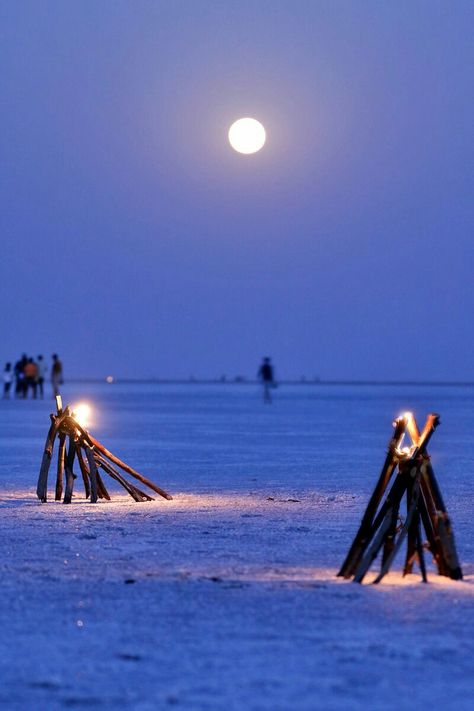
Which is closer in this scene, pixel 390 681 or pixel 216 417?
pixel 390 681

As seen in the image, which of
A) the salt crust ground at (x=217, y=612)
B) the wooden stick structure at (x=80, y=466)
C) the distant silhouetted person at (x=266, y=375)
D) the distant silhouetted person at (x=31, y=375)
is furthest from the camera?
the distant silhouetted person at (x=31, y=375)

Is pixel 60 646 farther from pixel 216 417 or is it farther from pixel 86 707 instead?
pixel 216 417

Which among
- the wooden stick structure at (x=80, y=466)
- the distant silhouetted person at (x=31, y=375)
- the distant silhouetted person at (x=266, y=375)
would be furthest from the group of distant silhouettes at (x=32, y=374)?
the wooden stick structure at (x=80, y=466)

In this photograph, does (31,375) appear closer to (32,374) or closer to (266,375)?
(32,374)

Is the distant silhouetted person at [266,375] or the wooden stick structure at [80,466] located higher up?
the distant silhouetted person at [266,375]

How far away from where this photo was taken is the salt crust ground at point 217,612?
5.84m

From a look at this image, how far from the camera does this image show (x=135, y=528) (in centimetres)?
1170

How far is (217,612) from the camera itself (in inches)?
297

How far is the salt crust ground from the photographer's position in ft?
19.2

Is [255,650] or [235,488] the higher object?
[235,488]

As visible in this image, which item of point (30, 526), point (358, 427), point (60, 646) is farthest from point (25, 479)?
point (358, 427)

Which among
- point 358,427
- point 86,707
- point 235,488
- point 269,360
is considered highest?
point 269,360

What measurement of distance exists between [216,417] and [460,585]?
30327mm

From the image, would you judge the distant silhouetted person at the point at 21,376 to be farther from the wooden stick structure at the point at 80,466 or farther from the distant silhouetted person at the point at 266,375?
the wooden stick structure at the point at 80,466
